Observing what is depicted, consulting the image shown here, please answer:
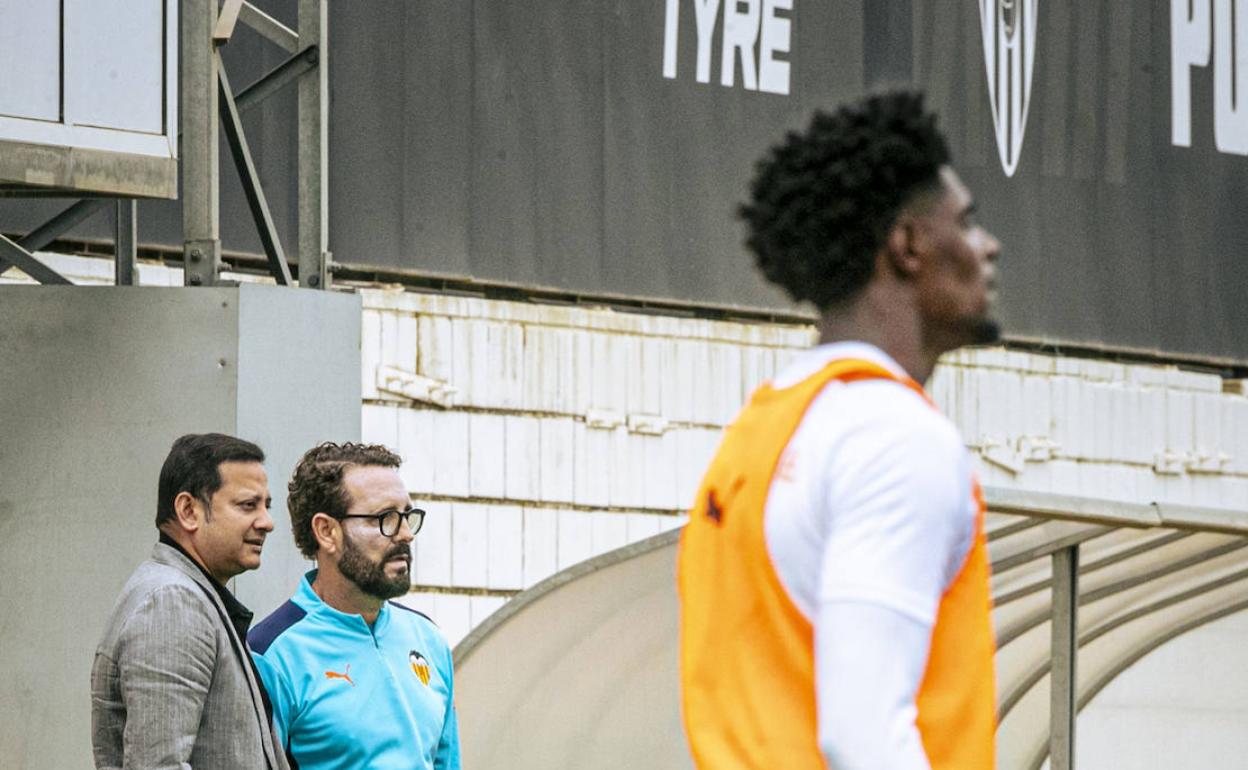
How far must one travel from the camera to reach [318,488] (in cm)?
531

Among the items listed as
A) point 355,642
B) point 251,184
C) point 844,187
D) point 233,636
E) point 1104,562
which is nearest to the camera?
point 844,187

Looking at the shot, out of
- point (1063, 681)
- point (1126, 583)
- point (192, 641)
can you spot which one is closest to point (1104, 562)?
point (1126, 583)

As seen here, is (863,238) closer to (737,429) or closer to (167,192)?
(737,429)

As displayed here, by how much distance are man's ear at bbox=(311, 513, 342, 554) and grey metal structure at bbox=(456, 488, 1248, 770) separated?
2.52 metres

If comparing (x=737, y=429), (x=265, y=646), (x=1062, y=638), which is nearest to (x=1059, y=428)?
(x=1062, y=638)

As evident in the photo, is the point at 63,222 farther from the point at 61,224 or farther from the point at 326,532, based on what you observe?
the point at 326,532

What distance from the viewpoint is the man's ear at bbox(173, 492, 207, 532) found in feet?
15.2

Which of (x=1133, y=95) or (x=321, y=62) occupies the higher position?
(x=1133, y=95)

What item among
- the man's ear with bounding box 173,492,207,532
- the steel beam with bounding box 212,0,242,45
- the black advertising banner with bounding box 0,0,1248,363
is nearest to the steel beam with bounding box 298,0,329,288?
the steel beam with bounding box 212,0,242,45

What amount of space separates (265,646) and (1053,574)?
3.62 meters

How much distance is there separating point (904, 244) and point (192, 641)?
95.4 inches

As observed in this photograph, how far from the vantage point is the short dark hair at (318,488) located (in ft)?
17.3

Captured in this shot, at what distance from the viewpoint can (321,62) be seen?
7.70 metres

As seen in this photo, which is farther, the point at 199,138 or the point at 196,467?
the point at 199,138
